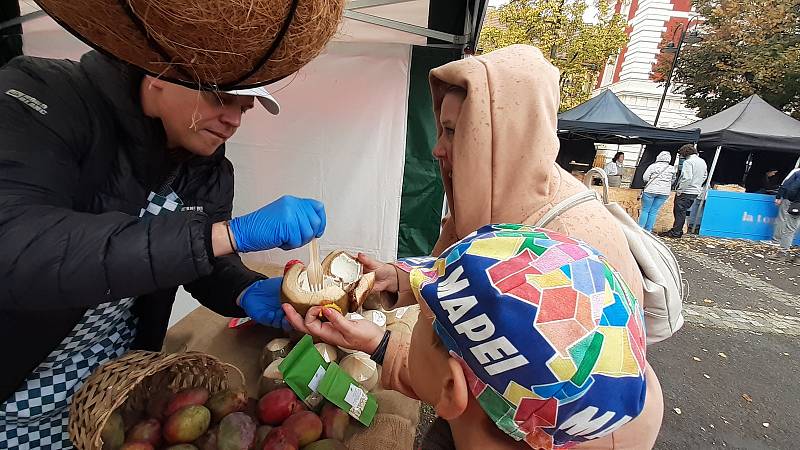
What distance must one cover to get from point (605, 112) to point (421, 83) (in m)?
9.48

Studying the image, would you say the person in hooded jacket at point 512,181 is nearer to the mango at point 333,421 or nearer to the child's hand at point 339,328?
the child's hand at point 339,328

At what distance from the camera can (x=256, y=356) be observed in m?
1.95

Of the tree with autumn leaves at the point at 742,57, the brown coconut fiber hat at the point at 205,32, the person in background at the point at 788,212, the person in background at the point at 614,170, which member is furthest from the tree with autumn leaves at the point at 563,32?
the brown coconut fiber hat at the point at 205,32

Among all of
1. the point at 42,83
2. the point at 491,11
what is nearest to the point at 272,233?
the point at 42,83

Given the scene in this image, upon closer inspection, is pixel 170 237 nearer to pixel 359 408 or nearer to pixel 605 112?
pixel 359 408

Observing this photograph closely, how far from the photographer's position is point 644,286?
1.21 meters

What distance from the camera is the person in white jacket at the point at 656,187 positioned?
343 inches

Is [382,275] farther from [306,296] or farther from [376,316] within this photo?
[306,296]

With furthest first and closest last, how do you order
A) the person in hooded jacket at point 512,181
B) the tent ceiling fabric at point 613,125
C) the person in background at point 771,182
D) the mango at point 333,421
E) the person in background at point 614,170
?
the person in background at point 614,170 → the person in background at point 771,182 → the tent ceiling fabric at point 613,125 → the mango at point 333,421 → the person in hooded jacket at point 512,181

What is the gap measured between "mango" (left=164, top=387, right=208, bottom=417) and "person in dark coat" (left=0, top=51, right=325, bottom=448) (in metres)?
0.31

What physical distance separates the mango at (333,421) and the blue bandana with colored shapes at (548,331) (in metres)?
0.80

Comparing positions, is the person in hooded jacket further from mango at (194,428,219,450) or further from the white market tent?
the white market tent

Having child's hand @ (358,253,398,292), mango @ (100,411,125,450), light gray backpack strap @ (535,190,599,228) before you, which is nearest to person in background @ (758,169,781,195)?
child's hand @ (358,253,398,292)

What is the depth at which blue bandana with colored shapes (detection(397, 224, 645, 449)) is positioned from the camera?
0.77 metres
